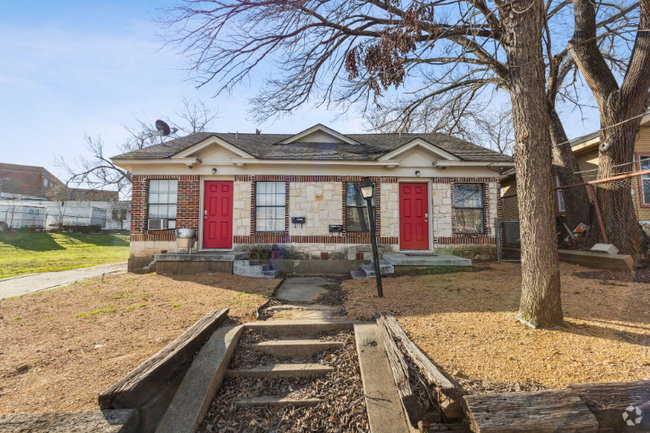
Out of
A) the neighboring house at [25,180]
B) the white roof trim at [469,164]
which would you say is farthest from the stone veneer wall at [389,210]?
the neighboring house at [25,180]

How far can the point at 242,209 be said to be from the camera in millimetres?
8969

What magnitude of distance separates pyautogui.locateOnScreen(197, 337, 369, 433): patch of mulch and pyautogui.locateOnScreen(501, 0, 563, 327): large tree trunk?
2.42m

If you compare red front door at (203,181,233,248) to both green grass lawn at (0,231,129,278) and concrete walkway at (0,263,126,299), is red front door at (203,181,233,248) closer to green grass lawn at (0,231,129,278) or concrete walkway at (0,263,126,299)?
concrete walkway at (0,263,126,299)

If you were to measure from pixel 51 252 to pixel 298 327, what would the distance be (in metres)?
15.8

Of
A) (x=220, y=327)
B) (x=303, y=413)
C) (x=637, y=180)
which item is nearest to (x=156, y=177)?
(x=220, y=327)

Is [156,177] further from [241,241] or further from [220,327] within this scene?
[220,327]

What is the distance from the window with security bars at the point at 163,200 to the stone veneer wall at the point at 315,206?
3650 millimetres

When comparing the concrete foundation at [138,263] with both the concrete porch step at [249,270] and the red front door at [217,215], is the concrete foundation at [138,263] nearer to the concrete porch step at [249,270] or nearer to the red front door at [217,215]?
the red front door at [217,215]

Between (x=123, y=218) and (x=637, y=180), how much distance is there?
115ft

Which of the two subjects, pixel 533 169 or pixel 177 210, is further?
pixel 177 210

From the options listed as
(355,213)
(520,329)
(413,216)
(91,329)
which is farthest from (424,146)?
(91,329)

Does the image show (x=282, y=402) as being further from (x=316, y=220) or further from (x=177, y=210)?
(x=177, y=210)

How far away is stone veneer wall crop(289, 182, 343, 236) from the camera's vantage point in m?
8.98

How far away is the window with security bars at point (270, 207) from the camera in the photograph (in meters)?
9.03
